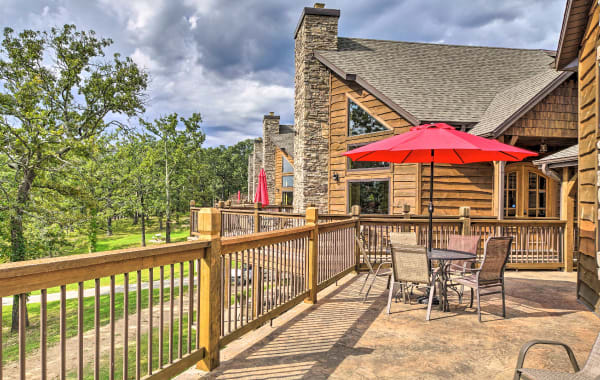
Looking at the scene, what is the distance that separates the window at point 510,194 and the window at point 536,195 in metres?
0.41

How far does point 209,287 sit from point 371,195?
30.4 feet

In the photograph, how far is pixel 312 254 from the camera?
521 centimetres

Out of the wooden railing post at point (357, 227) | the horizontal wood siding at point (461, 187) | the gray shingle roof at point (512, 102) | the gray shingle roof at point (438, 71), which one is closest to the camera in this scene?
the wooden railing post at point (357, 227)

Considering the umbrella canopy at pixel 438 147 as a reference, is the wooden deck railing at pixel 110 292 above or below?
below

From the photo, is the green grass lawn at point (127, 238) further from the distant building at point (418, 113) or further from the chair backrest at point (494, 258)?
the chair backrest at point (494, 258)

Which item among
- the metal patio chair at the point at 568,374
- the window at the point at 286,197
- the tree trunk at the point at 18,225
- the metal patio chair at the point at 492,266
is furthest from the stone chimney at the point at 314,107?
the window at the point at 286,197

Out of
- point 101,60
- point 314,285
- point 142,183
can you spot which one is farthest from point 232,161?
point 314,285

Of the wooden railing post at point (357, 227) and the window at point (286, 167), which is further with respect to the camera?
the window at point (286, 167)

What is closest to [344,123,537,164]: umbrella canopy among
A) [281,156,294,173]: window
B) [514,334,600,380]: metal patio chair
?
[514,334,600,380]: metal patio chair

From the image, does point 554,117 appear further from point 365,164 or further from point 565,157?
point 365,164

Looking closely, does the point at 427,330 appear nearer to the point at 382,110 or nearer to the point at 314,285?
the point at 314,285

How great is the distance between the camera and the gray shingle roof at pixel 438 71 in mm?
11354

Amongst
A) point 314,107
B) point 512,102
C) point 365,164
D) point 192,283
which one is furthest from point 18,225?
point 512,102

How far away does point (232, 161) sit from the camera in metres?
63.1
